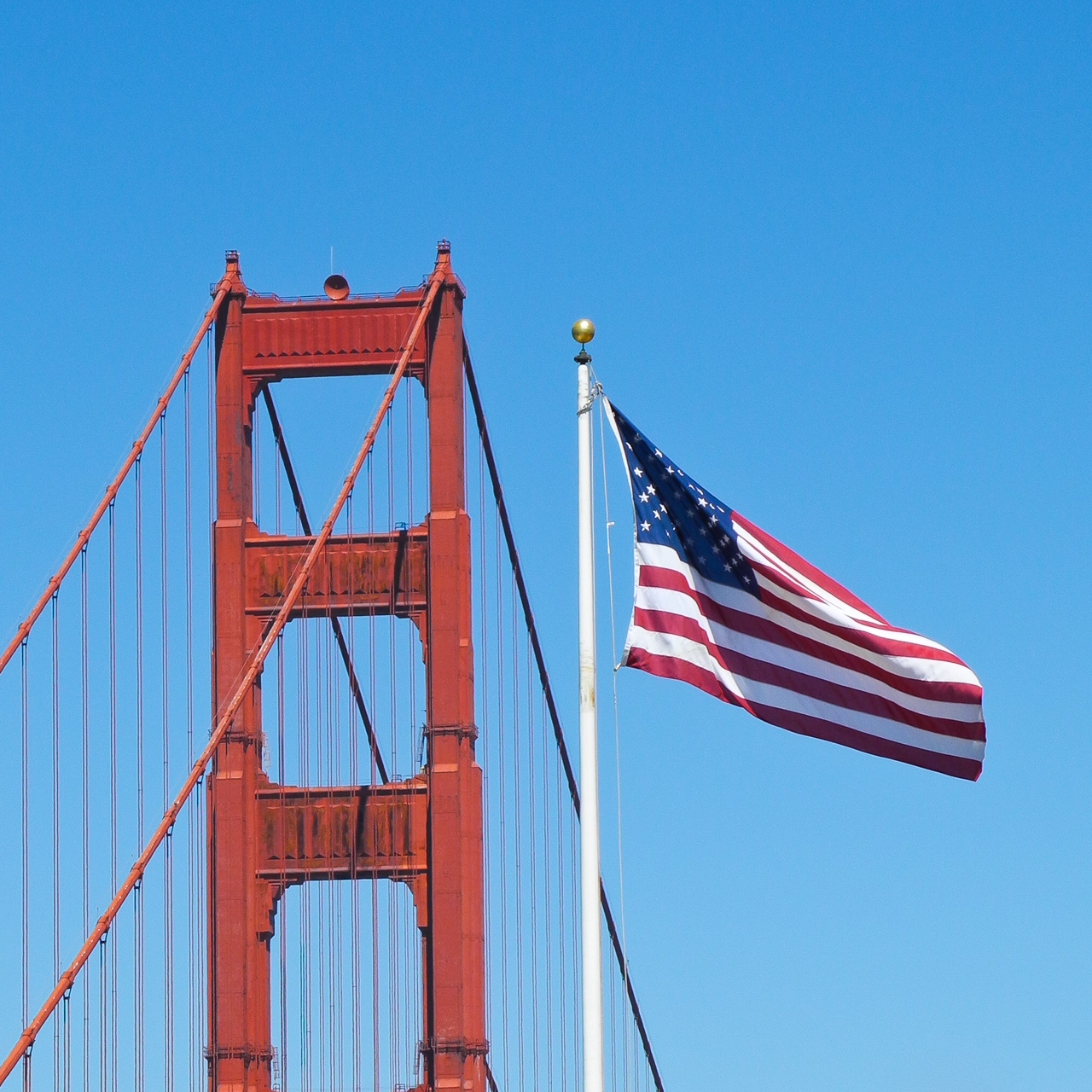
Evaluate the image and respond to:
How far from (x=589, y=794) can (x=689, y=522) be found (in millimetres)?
2583

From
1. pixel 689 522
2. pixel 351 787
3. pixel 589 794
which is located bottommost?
pixel 589 794

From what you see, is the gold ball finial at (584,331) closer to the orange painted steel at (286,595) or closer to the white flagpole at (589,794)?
the white flagpole at (589,794)

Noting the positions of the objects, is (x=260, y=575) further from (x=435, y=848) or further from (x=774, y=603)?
(x=774, y=603)

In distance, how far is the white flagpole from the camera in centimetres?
1964

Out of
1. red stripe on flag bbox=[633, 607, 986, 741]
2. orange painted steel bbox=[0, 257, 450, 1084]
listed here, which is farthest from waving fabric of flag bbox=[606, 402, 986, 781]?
orange painted steel bbox=[0, 257, 450, 1084]

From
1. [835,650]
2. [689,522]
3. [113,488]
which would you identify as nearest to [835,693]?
[835,650]

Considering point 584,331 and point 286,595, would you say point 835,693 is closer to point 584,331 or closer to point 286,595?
point 584,331

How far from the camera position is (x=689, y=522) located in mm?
21688

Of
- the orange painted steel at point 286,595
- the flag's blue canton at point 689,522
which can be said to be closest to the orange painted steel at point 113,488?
the orange painted steel at point 286,595

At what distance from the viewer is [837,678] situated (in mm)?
21703

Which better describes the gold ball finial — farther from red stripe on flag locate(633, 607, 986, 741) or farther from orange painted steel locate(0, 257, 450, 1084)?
orange painted steel locate(0, 257, 450, 1084)

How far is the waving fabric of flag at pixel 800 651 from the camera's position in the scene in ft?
70.9

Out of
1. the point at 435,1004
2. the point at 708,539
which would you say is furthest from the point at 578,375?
the point at 435,1004

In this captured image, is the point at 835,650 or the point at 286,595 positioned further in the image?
the point at 286,595
